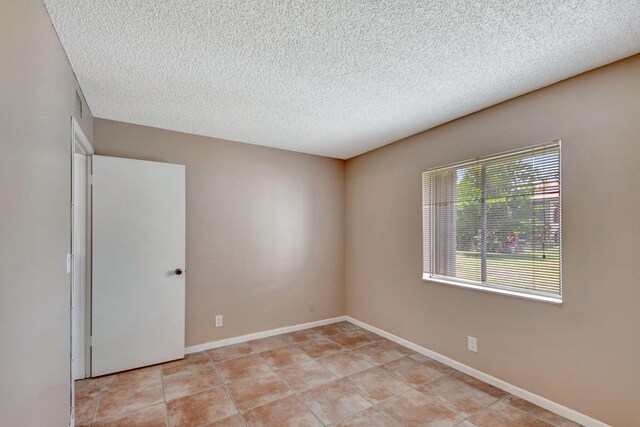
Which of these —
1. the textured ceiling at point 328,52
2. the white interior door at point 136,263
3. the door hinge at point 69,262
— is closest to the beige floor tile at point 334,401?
the white interior door at point 136,263

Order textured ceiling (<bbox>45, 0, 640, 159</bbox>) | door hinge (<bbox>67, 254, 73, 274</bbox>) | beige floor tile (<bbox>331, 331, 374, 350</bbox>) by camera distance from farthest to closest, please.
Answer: beige floor tile (<bbox>331, 331, 374, 350</bbox>)
door hinge (<bbox>67, 254, 73, 274</bbox>)
textured ceiling (<bbox>45, 0, 640, 159</bbox>)

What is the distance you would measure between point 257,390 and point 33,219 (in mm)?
2083

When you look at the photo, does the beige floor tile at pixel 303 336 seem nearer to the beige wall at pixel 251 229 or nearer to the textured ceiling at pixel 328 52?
the beige wall at pixel 251 229

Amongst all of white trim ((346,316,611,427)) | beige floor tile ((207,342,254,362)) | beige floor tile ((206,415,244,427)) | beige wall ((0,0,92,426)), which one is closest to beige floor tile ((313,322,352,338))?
white trim ((346,316,611,427))

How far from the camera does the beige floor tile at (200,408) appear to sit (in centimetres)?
215

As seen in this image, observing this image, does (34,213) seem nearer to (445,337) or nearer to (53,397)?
(53,397)

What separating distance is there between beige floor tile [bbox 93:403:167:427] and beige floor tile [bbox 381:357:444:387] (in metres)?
1.97

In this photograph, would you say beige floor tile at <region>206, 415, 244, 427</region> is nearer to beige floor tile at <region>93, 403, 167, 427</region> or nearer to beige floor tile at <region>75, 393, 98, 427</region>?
beige floor tile at <region>93, 403, 167, 427</region>

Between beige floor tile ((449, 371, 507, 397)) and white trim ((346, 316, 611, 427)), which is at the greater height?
white trim ((346, 316, 611, 427))

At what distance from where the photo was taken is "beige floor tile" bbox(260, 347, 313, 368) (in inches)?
120

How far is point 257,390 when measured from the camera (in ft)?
8.38

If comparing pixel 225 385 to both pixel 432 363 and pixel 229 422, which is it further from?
pixel 432 363

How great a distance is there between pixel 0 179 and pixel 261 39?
1.38 meters

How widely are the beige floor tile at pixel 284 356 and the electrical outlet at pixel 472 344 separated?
5.26 feet
